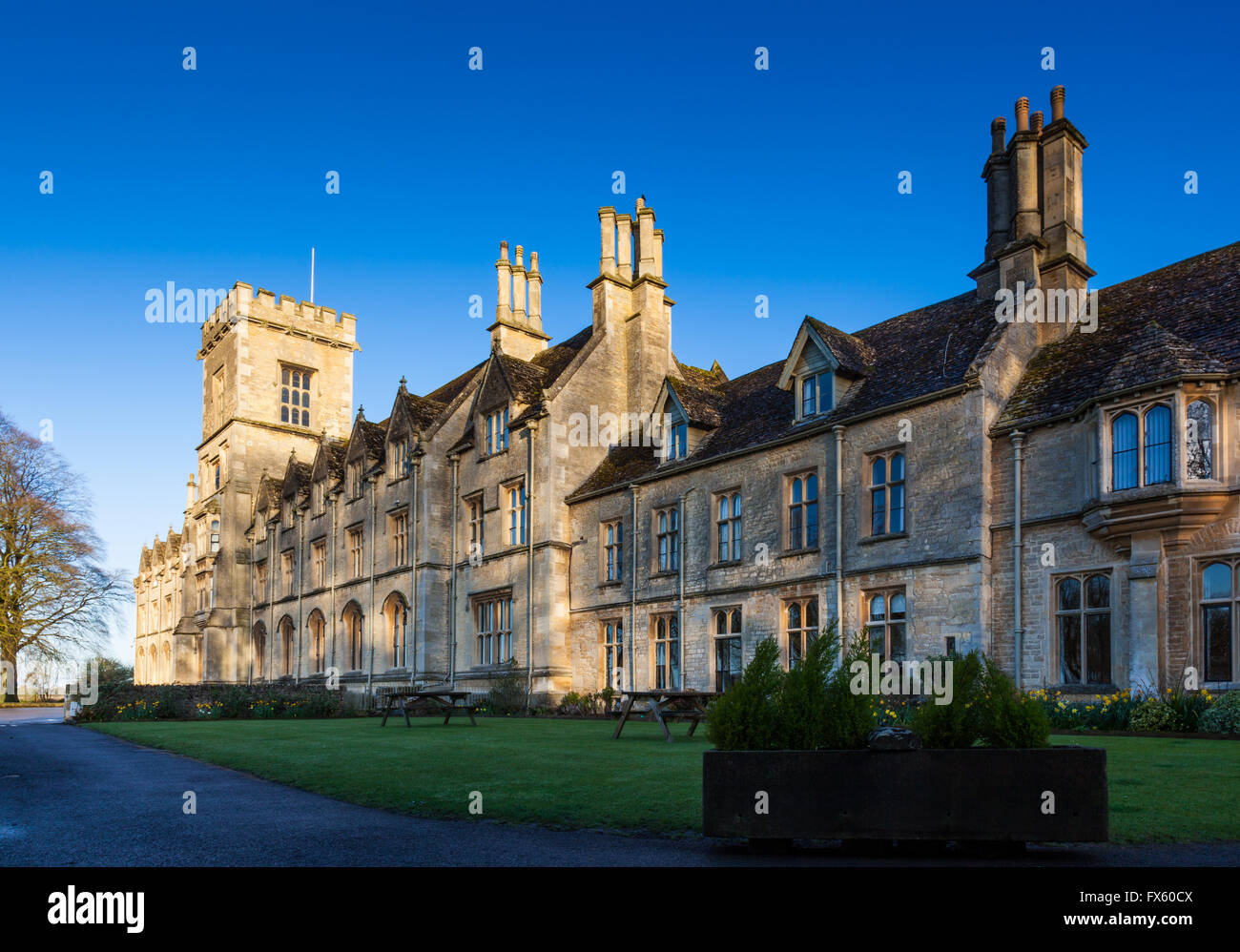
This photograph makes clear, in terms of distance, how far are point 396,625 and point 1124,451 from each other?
26.2 metres

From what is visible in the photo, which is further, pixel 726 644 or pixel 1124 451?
pixel 726 644

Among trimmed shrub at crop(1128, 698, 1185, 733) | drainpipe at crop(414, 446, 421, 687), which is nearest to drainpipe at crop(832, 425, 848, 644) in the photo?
trimmed shrub at crop(1128, 698, 1185, 733)

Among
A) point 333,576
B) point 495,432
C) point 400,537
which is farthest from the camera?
point 333,576

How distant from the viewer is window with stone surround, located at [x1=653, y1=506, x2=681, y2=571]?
26359 mm

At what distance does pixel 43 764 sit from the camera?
13859mm

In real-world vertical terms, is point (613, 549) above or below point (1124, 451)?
below

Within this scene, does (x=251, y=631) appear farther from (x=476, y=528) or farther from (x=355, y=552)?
(x=476, y=528)

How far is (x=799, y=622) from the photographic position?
2292 cm

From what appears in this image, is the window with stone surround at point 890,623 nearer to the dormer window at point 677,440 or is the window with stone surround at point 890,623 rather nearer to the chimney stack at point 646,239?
the dormer window at point 677,440

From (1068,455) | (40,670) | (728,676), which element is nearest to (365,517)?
(728,676)

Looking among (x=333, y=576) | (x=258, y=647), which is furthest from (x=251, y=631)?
(x=333, y=576)

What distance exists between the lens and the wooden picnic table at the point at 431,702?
20.7m

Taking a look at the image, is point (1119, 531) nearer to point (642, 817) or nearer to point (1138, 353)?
point (1138, 353)

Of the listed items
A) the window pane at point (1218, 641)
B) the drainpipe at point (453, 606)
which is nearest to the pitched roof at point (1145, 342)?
the window pane at point (1218, 641)
